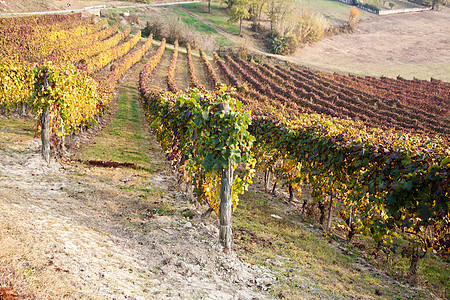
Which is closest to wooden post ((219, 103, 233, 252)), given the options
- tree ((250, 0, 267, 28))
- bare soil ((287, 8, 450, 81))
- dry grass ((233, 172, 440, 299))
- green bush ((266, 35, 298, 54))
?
dry grass ((233, 172, 440, 299))

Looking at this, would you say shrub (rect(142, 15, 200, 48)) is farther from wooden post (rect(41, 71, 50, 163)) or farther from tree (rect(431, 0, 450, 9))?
tree (rect(431, 0, 450, 9))

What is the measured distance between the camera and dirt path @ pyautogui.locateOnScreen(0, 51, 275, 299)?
3938 mm

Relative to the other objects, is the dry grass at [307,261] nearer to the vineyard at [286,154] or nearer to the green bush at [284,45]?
the vineyard at [286,154]

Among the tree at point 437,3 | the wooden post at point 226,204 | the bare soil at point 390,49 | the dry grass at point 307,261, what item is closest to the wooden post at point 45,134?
the dry grass at point 307,261

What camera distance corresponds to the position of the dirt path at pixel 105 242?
12.9 feet

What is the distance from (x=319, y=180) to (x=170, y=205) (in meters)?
3.86

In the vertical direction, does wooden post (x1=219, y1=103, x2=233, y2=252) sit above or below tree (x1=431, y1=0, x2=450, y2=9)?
below

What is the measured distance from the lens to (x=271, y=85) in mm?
34812

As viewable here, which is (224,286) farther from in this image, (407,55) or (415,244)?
(407,55)

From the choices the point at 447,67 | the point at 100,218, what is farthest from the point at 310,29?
the point at 100,218

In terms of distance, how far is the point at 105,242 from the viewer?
5.34 m

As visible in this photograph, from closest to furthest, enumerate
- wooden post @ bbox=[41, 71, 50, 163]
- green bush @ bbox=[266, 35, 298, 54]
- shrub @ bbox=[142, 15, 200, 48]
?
1. wooden post @ bbox=[41, 71, 50, 163]
2. shrub @ bbox=[142, 15, 200, 48]
3. green bush @ bbox=[266, 35, 298, 54]

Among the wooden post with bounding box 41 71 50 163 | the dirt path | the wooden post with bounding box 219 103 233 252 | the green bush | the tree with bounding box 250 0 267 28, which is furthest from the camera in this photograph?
the tree with bounding box 250 0 267 28

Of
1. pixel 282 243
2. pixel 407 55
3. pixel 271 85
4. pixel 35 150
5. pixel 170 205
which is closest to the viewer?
pixel 282 243
